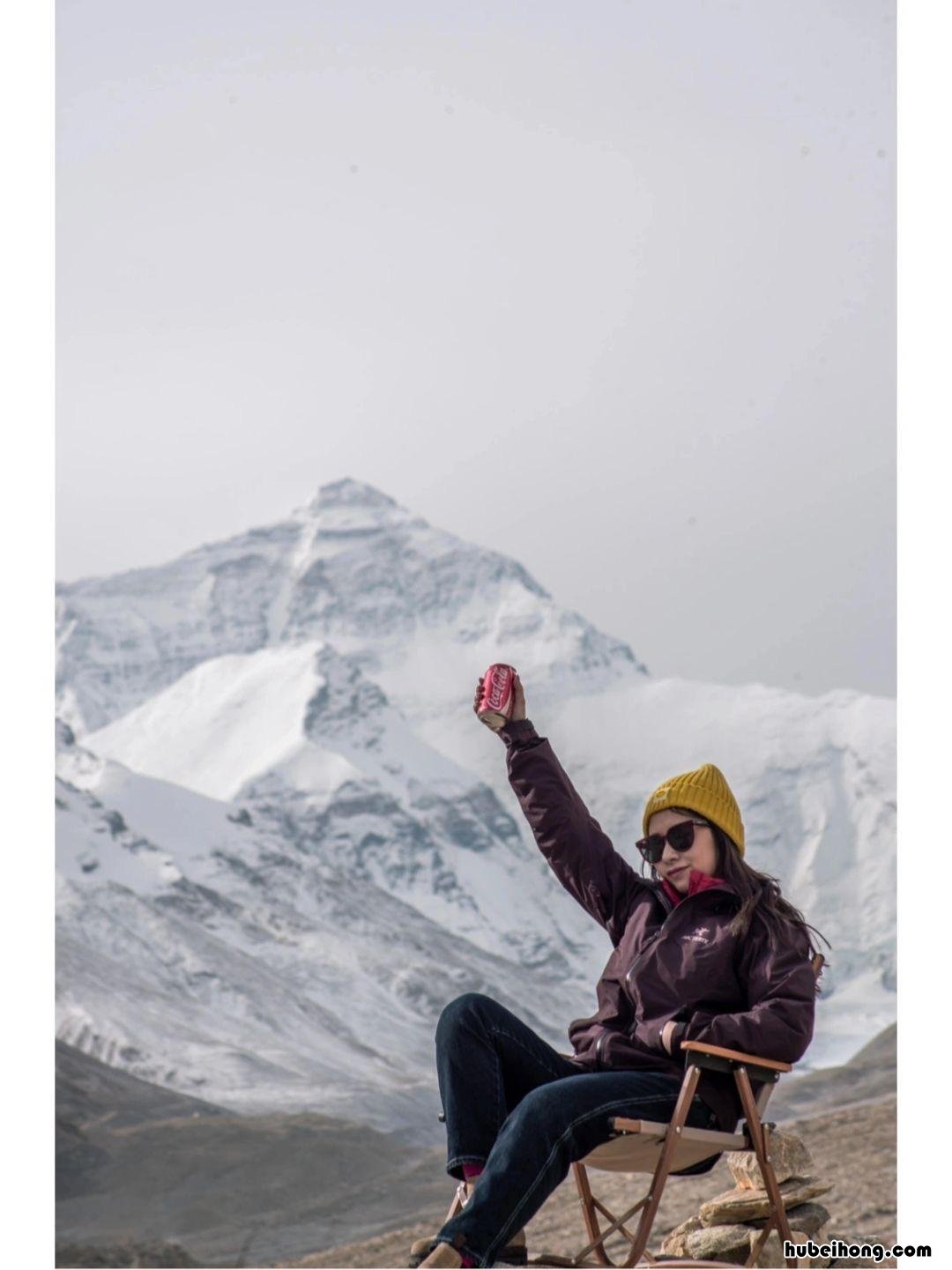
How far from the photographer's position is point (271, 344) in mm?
104500

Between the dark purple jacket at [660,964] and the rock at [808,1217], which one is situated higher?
the dark purple jacket at [660,964]

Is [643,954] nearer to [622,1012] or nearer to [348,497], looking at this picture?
[622,1012]

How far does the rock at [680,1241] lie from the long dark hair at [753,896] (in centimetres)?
107

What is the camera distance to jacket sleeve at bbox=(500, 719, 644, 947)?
3293 millimetres

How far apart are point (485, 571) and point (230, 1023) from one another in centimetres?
9779

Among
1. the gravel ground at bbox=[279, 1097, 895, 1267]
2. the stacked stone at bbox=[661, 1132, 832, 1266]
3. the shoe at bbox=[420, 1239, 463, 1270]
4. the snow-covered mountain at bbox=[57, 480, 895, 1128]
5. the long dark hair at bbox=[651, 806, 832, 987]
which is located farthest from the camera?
the snow-covered mountain at bbox=[57, 480, 895, 1128]

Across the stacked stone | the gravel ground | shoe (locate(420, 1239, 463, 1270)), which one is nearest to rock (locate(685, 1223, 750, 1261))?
the stacked stone

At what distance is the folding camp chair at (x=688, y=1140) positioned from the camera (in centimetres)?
292

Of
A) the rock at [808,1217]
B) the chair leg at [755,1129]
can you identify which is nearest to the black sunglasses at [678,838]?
the chair leg at [755,1129]

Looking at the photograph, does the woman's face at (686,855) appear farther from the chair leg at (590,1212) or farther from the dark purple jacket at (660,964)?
the chair leg at (590,1212)

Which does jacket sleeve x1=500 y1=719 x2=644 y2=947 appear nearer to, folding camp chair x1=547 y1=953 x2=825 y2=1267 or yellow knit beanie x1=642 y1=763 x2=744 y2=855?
yellow knit beanie x1=642 y1=763 x2=744 y2=855

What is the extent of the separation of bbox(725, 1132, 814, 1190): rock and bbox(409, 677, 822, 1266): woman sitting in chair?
4.40 feet
